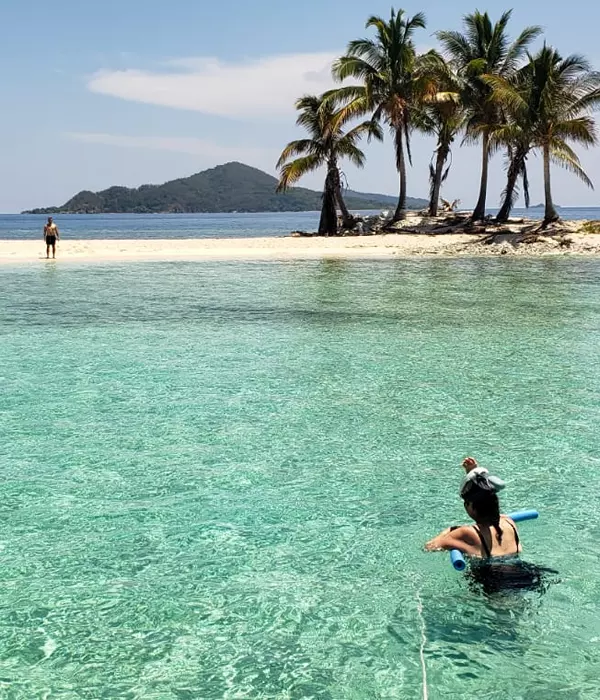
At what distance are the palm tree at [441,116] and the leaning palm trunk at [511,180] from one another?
348 centimetres

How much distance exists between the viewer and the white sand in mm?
35812

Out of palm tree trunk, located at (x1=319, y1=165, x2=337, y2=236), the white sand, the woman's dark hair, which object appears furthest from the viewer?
palm tree trunk, located at (x1=319, y1=165, x2=337, y2=236)

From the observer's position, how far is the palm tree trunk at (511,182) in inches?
1645

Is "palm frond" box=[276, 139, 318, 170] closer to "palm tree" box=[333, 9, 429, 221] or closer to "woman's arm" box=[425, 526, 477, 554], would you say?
"palm tree" box=[333, 9, 429, 221]

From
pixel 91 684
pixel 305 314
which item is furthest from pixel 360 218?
pixel 91 684

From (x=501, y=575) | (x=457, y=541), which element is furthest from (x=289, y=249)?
(x=501, y=575)

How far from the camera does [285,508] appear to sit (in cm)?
678

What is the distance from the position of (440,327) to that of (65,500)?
420 inches

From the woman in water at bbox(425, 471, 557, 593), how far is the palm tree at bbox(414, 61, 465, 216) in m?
39.6

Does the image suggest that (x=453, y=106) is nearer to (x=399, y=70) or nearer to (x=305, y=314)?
(x=399, y=70)

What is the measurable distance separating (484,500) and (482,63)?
131 feet

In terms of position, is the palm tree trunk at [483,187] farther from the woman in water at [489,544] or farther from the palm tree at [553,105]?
the woman in water at [489,544]

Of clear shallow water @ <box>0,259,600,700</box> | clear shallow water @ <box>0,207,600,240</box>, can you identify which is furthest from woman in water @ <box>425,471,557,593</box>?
clear shallow water @ <box>0,207,600,240</box>

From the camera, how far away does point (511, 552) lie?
5270mm
